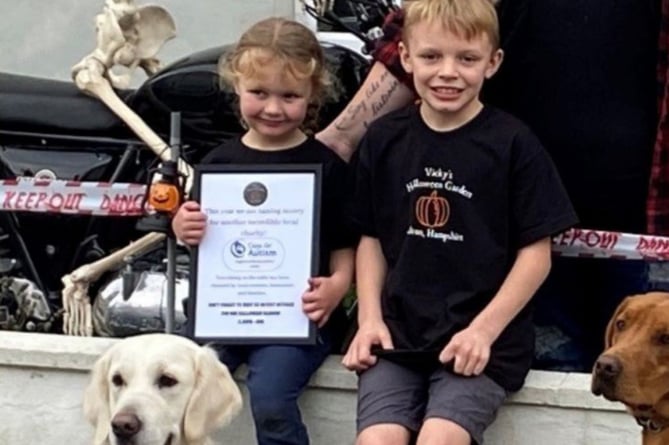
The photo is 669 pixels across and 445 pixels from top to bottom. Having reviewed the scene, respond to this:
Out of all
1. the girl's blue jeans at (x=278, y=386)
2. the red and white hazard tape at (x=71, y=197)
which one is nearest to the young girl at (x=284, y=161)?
the girl's blue jeans at (x=278, y=386)

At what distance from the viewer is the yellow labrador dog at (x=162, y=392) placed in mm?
4363

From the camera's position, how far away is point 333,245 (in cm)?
500

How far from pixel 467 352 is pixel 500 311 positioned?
0.17 m

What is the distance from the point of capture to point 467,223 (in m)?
4.62

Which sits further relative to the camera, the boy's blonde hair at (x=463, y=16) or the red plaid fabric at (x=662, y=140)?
the red plaid fabric at (x=662, y=140)

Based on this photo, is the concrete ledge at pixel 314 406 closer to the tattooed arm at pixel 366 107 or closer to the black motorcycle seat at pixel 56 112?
the tattooed arm at pixel 366 107

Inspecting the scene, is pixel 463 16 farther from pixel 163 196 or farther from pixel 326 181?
pixel 163 196

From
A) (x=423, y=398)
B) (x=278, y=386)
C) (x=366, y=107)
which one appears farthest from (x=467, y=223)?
(x=278, y=386)

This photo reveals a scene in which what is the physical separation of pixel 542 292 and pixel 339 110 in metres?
0.98

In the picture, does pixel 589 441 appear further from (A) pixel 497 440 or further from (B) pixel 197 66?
(B) pixel 197 66

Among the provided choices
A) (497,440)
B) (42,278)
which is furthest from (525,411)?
(42,278)

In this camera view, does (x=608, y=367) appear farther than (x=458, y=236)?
No

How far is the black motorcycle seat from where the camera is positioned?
19.4ft

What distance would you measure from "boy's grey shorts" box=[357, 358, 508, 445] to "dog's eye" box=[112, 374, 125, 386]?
0.69 meters
